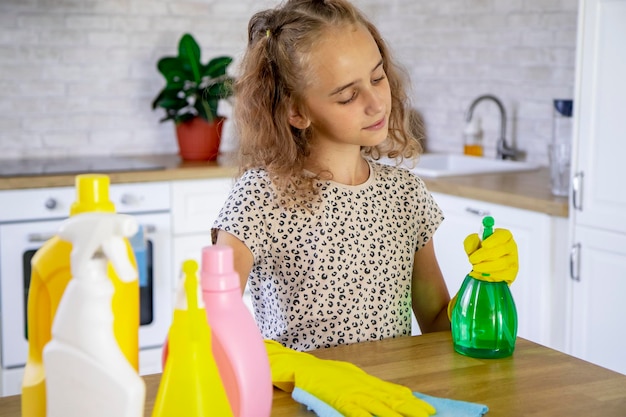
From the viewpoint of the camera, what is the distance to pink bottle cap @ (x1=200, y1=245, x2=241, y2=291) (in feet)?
2.99

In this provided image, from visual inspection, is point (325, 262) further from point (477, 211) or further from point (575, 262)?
point (477, 211)

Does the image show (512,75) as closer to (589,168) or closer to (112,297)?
(589,168)

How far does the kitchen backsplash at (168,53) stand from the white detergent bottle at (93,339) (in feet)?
9.11

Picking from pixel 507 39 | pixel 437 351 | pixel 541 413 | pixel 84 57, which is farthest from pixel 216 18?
pixel 541 413

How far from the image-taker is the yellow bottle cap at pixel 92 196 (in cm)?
90

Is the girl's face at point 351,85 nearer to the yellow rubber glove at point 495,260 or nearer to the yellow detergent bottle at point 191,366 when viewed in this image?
the yellow rubber glove at point 495,260

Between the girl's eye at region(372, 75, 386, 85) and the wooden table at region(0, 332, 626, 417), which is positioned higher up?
the girl's eye at region(372, 75, 386, 85)

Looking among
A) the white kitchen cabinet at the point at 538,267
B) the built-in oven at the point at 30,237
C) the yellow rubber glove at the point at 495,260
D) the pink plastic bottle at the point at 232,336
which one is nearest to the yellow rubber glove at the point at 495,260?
the yellow rubber glove at the point at 495,260

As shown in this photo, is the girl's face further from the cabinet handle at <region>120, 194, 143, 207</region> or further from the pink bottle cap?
the cabinet handle at <region>120, 194, 143, 207</region>

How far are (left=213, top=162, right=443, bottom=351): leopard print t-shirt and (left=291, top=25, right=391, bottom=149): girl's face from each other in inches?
5.8

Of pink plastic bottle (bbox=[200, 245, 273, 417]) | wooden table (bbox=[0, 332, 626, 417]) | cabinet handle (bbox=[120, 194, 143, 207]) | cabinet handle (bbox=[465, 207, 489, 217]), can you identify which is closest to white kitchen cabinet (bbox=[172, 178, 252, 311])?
cabinet handle (bbox=[120, 194, 143, 207])

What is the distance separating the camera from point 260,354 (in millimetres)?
958

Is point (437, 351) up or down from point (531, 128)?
down

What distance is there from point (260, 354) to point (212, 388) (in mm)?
96
